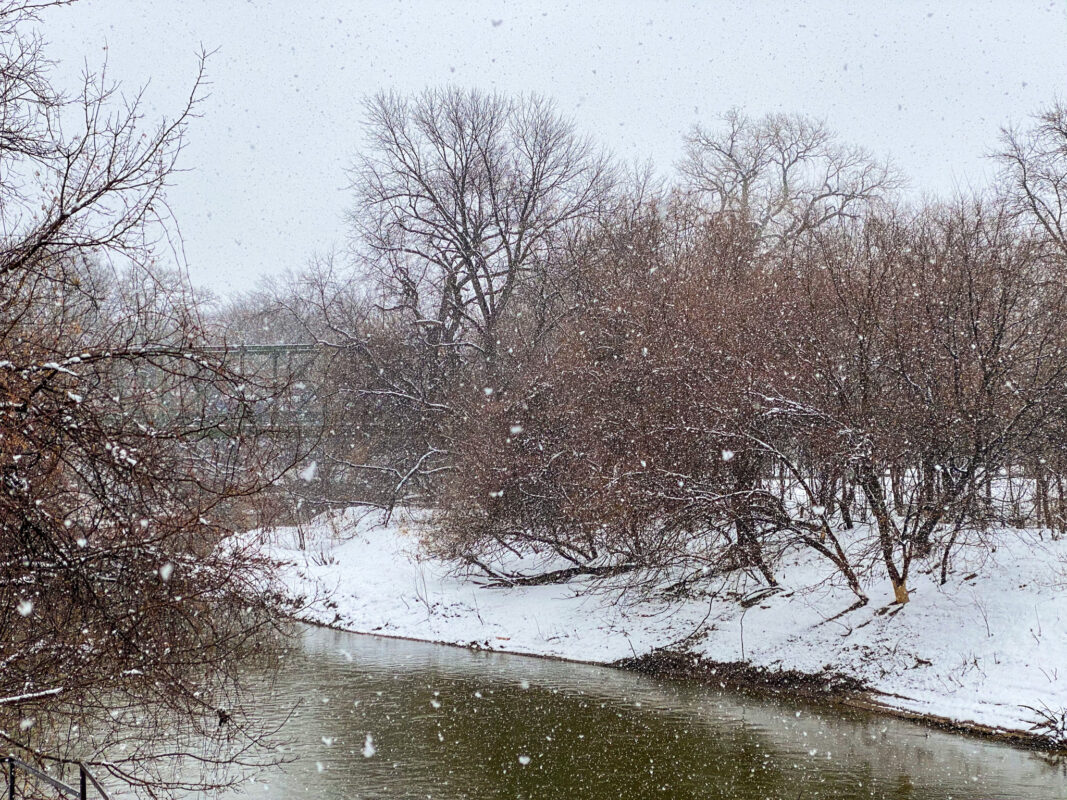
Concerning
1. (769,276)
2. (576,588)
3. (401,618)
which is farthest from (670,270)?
(401,618)

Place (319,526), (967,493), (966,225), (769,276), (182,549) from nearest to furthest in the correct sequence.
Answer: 1. (182,549)
2. (967,493)
3. (966,225)
4. (769,276)
5. (319,526)

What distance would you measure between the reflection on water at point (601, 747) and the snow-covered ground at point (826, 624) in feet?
4.28

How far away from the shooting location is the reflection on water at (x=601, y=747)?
11.7 metres

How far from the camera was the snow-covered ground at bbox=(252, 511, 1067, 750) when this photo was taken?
48.1 ft

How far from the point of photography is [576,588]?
77.1 ft

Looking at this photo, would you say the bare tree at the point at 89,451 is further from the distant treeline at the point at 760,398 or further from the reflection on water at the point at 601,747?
the reflection on water at the point at 601,747

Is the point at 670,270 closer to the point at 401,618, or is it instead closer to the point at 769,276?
the point at 769,276

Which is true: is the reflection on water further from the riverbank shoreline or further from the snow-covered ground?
the snow-covered ground

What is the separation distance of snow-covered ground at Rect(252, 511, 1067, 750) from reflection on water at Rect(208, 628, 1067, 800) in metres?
1.30

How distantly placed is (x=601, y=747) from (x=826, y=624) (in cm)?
643

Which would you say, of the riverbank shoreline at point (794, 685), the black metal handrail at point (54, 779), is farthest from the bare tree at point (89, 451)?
the riverbank shoreline at point (794, 685)

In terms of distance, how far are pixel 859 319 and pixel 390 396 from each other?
65.9ft

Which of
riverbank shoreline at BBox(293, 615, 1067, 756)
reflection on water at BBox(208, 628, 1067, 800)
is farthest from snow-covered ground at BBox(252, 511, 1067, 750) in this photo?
reflection on water at BBox(208, 628, 1067, 800)

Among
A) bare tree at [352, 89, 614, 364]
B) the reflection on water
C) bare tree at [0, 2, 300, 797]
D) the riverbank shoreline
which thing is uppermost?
bare tree at [352, 89, 614, 364]
